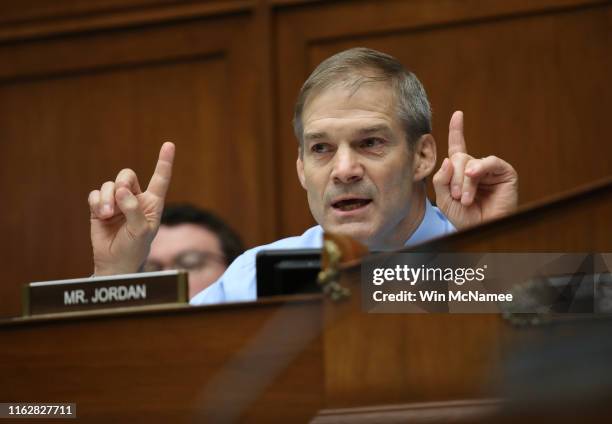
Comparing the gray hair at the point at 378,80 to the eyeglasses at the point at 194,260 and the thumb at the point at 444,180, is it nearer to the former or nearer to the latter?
the thumb at the point at 444,180

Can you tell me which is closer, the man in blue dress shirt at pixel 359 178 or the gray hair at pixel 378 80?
the man in blue dress shirt at pixel 359 178

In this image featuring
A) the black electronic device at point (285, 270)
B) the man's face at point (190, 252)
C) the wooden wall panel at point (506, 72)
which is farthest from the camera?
the wooden wall panel at point (506, 72)

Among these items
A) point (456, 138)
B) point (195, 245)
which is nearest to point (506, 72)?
point (195, 245)

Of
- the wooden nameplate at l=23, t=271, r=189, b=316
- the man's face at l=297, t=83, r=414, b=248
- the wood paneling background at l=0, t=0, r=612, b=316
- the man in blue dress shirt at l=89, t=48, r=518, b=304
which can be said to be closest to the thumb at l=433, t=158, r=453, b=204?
the man in blue dress shirt at l=89, t=48, r=518, b=304

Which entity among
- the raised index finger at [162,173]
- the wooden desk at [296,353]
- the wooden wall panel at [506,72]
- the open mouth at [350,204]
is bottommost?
the wooden desk at [296,353]

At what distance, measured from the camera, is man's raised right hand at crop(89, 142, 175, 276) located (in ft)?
7.29

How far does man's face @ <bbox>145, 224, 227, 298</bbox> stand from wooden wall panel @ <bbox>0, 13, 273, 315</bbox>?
1.08ft

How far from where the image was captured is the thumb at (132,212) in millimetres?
2209

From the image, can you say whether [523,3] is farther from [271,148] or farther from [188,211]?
[188,211]

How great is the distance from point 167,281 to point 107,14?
2.18 meters

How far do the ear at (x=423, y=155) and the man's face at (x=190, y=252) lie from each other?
37.2 inches

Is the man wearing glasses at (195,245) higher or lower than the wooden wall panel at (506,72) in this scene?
lower

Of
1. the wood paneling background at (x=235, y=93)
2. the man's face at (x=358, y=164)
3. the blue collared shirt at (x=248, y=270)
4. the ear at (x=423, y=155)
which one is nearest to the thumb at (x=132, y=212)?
the blue collared shirt at (x=248, y=270)

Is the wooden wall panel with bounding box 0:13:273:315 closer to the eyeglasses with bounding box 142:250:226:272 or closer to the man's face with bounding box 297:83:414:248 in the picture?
the eyeglasses with bounding box 142:250:226:272
